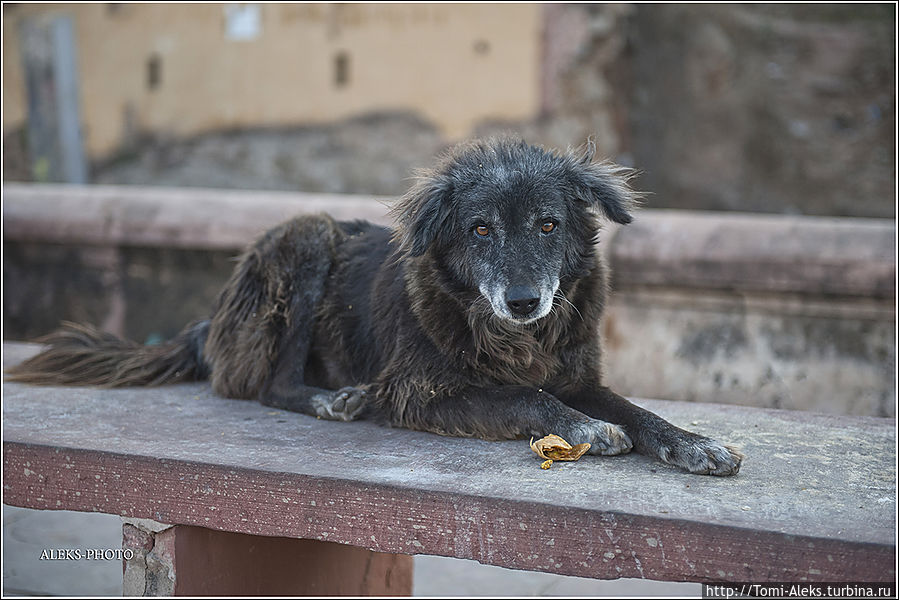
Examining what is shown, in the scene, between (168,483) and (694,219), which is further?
(694,219)

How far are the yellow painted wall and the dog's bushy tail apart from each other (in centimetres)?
772

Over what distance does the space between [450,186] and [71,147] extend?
6188mm

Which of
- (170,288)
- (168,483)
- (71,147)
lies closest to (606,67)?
(71,147)

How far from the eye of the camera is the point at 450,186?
3.64 meters

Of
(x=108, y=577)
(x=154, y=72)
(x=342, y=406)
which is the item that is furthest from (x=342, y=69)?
(x=342, y=406)

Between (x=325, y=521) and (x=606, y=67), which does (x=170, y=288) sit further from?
(x=606, y=67)

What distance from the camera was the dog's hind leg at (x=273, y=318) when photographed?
13.5ft

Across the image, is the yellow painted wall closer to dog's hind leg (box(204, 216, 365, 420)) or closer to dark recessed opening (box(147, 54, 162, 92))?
dark recessed opening (box(147, 54, 162, 92))

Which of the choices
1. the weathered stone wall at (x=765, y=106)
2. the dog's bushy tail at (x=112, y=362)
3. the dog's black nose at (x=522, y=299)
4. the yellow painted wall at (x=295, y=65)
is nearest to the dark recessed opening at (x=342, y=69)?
the yellow painted wall at (x=295, y=65)

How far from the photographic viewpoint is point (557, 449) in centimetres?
329

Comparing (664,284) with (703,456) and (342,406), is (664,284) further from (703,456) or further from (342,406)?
(703,456)

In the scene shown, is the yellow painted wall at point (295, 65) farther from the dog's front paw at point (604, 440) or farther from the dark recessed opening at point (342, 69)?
the dog's front paw at point (604, 440)

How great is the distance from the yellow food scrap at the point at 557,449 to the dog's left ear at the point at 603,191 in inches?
32.9

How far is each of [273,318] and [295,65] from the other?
359 inches
